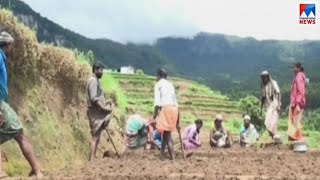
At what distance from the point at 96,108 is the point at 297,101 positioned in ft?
17.7

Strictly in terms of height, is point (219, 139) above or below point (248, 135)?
below

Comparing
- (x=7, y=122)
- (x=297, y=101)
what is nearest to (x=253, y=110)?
(x=297, y=101)

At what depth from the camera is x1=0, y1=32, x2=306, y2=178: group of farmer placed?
9977 millimetres

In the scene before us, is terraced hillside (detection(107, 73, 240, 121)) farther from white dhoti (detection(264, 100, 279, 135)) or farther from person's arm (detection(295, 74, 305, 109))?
person's arm (detection(295, 74, 305, 109))

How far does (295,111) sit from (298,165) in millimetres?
5527

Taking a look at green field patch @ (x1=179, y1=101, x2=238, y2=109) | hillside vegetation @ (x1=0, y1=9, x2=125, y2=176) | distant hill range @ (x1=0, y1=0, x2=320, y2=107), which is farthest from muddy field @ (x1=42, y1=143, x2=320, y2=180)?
green field patch @ (x1=179, y1=101, x2=238, y2=109)

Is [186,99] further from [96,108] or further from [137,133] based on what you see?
[96,108]

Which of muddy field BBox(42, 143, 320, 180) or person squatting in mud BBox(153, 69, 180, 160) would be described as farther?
person squatting in mud BBox(153, 69, 180, 160)

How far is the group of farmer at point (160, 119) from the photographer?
9.98m

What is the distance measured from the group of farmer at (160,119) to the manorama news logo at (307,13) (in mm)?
26909

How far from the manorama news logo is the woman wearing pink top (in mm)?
28098

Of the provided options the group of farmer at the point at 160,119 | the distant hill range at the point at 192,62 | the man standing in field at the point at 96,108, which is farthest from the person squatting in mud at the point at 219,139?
the distant hill range at the point at 192,62

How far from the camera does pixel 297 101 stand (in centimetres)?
1766

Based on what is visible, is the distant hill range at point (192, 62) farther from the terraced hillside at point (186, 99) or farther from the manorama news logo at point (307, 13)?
the manorama news logo at point (307, 13)
